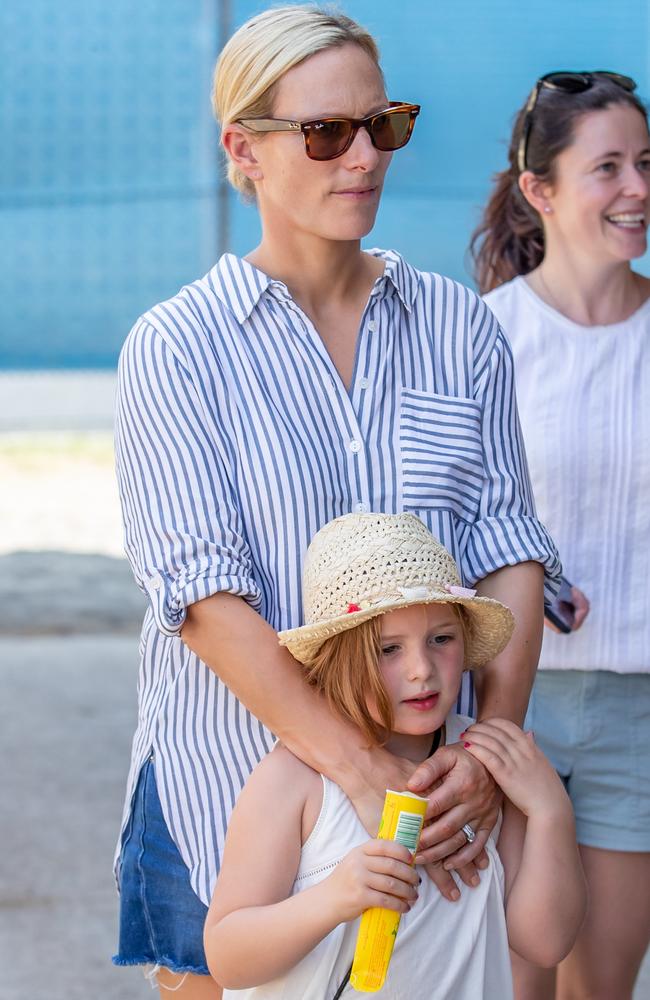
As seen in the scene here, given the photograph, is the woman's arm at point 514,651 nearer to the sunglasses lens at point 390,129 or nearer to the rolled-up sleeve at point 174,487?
the rolled-up sleeve at point 174,487

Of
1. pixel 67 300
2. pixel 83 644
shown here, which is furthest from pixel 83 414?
pixel 83 644

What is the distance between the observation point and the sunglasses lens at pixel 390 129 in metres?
2.09

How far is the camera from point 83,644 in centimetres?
661

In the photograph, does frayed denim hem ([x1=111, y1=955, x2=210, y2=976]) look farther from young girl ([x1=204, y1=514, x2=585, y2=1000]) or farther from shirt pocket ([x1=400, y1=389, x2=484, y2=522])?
shirt pocket ([x1=400, y1=389, x2=484, y2=522])

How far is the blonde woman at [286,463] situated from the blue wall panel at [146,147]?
5404 millimetres

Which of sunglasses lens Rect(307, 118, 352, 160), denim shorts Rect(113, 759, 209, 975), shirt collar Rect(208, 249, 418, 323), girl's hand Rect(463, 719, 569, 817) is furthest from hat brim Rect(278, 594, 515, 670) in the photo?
sunglasses lens Rect(307, 118, 352, 160)

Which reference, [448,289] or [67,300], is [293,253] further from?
[67,300]

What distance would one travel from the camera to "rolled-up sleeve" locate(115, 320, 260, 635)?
2.01 m

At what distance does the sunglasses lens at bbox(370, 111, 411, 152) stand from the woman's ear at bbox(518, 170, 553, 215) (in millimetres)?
1059

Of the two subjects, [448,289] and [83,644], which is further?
[83,644]

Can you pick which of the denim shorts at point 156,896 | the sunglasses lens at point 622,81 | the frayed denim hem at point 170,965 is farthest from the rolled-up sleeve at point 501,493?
the sunglasses lens at point 622,81

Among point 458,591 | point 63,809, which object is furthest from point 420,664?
point 63,809

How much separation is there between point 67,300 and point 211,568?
24.4 feet

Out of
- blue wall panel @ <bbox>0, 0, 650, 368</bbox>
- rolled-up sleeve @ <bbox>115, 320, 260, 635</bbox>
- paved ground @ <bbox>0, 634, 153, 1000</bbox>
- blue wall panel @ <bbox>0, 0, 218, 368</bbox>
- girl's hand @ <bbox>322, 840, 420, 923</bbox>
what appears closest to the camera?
girl's hand @ <bbox>322, 840, 420, 923</bbox>
